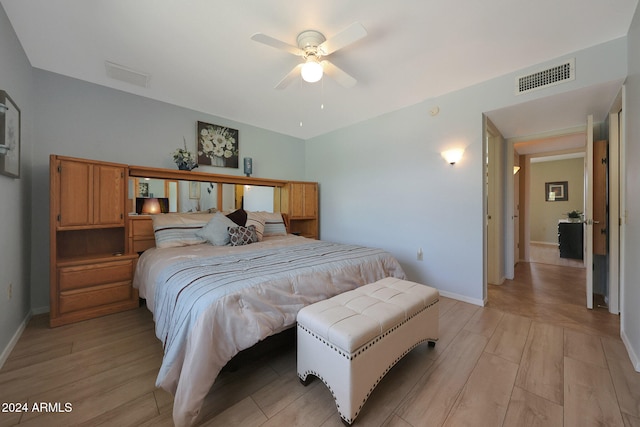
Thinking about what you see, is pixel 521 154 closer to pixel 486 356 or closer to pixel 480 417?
pixel 486 356

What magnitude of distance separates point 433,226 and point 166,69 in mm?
3550

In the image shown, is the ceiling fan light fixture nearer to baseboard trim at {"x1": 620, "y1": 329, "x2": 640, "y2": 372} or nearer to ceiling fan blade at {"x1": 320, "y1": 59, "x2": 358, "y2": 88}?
ceiling fan blade at {"x1": 320, "y1": 59, "x2": 358, "y2": 88}

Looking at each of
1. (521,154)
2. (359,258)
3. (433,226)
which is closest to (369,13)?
(359,258)

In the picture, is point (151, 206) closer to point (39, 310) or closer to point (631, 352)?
point (39, 310)

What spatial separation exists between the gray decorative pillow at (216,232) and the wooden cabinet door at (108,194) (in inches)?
32.8

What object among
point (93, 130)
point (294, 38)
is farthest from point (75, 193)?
point (294, 38)

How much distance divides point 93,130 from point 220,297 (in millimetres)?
2881

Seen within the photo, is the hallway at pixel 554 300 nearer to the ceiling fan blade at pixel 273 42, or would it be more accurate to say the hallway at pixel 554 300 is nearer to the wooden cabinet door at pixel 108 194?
the ceiling fan blade at pixel 273 42

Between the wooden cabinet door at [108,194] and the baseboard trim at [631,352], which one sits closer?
the baseboard trim at [631,352]

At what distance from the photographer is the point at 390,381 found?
158 cm

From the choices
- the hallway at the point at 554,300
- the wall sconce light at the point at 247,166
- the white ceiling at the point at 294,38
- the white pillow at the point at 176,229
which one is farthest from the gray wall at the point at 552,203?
the white pillow at the point at 176,229

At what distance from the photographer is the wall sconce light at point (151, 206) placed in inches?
121

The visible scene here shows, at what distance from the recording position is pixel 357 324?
1368 millimetres

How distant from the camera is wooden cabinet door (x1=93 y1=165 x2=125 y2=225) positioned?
2.51 meters
